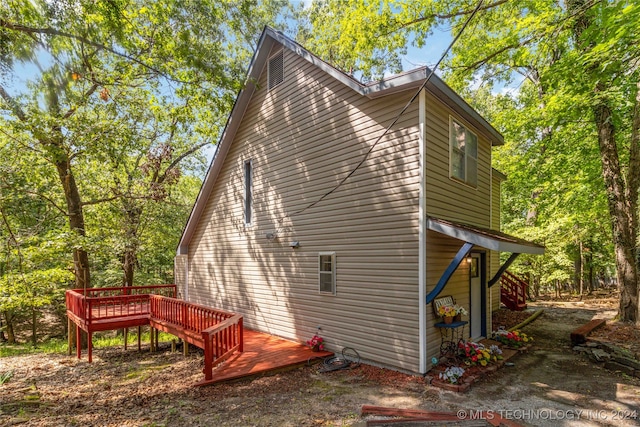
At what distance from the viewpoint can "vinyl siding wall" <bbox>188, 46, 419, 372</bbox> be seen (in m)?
5.93

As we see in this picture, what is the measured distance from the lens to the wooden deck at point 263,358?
5.83 m

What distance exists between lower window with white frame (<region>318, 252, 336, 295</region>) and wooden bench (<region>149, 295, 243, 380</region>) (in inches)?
77.0

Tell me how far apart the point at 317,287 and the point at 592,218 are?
13.7 meters

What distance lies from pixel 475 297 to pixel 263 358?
17.0 feet

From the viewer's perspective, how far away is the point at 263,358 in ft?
21.6

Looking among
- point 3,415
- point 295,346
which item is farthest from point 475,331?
point 3,415

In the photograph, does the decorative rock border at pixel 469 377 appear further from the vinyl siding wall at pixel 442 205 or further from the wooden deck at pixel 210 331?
the wooden deck at pixel 210 331

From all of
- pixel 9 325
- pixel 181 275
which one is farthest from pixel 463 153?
pixel 9 325

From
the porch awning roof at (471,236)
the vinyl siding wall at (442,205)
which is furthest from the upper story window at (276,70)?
the porch awning roof at (471,236)

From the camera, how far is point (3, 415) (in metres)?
4.60

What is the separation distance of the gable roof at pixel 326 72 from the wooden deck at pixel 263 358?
544 cm

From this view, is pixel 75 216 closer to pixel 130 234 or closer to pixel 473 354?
pixel 130 234

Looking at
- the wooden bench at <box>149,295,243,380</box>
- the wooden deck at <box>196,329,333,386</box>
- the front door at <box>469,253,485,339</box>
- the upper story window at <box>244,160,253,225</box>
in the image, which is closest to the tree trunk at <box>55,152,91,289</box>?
the wooden bench at <box>149,295,243,380</box>

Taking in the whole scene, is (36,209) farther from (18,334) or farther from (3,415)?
(3,415)
